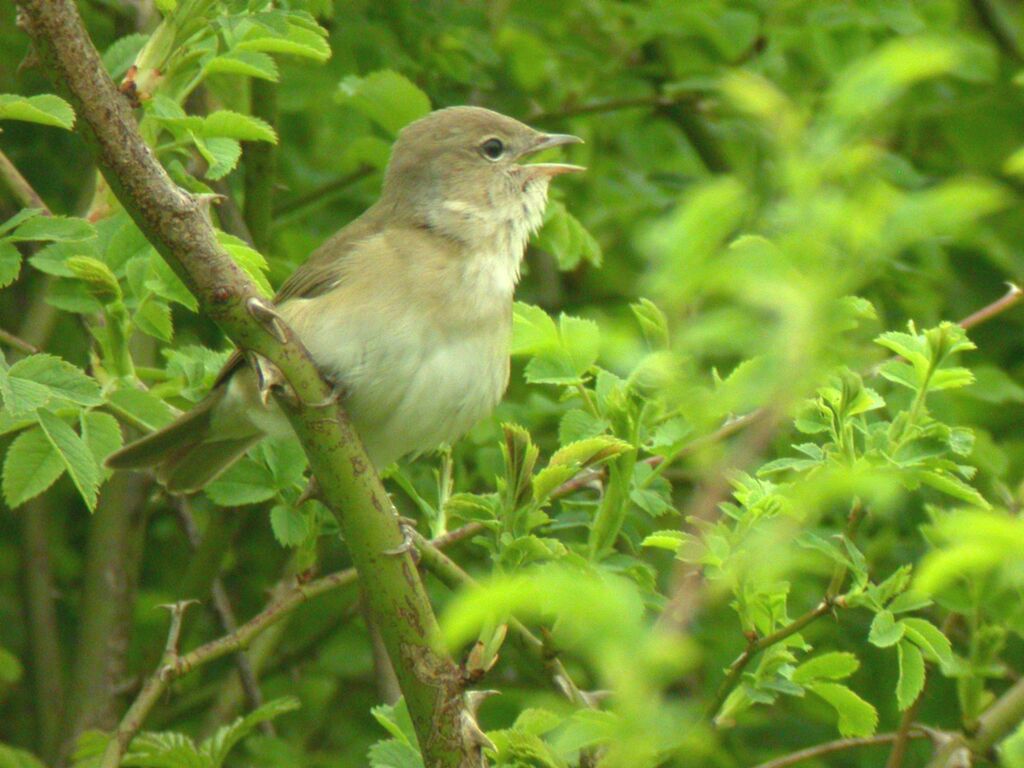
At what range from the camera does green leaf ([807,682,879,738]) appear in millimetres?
2672

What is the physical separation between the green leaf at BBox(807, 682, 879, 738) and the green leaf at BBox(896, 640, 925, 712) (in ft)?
0.43

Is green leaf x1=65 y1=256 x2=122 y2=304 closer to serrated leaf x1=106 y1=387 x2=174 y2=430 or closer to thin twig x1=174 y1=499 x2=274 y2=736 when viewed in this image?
serrated leaf x1=106 y1=387 x2=174 y2=430

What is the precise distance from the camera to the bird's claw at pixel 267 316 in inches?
93.9

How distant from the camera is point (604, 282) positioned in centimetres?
540

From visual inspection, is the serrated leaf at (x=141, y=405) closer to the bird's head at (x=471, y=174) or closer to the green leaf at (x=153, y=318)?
the green leaf at (x=153, y=318)

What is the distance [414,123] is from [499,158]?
0.38 m

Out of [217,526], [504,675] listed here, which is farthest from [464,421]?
[504,675]

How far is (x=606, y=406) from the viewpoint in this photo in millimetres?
2889

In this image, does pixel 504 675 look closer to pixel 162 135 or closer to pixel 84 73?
pixel 162 135

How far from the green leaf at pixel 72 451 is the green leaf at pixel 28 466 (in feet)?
0.22

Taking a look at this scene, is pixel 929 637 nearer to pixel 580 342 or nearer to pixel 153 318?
pixel 580 342

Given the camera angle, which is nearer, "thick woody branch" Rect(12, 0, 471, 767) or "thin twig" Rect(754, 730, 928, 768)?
"thick woody branch" Rect(12, 0, 471, 767)

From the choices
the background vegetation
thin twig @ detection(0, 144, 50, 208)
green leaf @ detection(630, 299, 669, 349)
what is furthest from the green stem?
green leaf @ detection(630, 299, 669, 349)

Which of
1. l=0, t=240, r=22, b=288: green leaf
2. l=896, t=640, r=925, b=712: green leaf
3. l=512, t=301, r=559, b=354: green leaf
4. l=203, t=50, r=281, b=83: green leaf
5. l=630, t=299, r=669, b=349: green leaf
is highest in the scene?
l=203, t=50, r=281, b=83: green leaf
